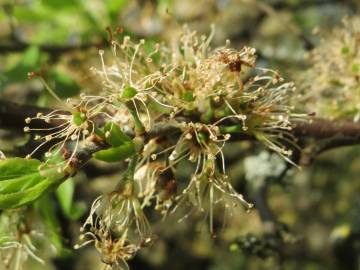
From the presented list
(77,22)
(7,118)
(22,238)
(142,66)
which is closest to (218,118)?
(142,66)

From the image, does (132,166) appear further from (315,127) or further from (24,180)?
(315,127)

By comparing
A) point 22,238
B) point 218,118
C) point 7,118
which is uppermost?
point 7,118

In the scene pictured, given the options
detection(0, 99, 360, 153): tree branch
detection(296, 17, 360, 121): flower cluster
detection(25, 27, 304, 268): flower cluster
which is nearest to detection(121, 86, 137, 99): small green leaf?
detection(25, 27, 304, 268): flower cluster

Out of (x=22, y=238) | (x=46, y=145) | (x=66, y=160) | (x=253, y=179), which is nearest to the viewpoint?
(x=66, y=160)

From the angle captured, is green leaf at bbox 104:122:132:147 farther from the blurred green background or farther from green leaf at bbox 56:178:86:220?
green leaf at bbox 56:178:86:220

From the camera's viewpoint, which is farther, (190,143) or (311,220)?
(311,220)

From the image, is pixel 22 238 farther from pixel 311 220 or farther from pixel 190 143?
pixel 311 220
